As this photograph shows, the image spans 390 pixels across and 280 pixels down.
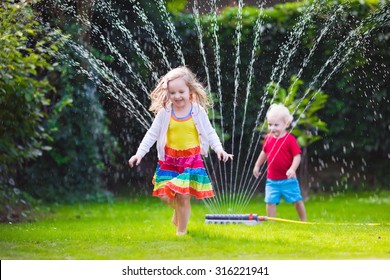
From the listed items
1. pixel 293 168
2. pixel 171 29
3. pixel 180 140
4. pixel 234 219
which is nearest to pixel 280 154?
pixel 293 168

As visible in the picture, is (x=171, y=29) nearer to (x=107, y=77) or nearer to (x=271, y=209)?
(x=107, y=77)

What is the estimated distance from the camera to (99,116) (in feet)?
23.3

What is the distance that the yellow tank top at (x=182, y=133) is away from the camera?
4.27 meters

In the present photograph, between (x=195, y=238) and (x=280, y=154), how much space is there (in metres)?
1.37

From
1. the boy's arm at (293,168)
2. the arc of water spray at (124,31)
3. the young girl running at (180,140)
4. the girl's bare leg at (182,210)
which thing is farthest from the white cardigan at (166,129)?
the arc of water spray at (124,31)

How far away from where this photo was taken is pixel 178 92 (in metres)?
4.23

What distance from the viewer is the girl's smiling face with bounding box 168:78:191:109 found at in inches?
166

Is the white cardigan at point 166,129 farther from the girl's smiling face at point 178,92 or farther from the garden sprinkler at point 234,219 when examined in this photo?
the garden sprinkler at point 234,219

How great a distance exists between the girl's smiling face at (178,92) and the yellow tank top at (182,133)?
10 cm

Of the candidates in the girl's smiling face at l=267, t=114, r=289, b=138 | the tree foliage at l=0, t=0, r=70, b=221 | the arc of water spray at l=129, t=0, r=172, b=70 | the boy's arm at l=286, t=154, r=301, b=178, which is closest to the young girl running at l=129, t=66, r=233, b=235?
the boy's arm at l=286, t=154, r=301, b=178

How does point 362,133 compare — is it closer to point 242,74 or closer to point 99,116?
point 242,74

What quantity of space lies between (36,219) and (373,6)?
345 cm
